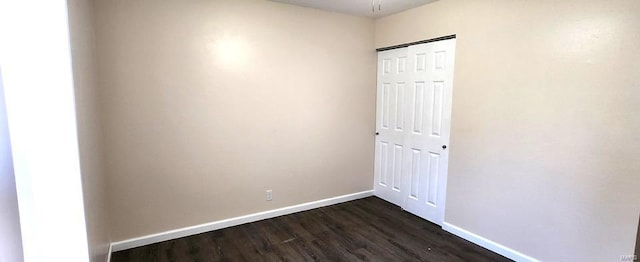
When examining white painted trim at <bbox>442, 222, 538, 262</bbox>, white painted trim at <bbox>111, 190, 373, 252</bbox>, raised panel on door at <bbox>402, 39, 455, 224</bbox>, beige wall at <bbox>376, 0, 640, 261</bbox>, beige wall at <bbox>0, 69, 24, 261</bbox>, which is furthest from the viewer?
raised panel on door at <bbox>402, 39, 455, 224</bbox>

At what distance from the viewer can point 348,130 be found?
3949 mm

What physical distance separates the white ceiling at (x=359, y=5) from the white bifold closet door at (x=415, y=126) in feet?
1.53

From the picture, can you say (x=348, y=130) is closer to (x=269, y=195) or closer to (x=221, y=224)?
(x=269, y=195)

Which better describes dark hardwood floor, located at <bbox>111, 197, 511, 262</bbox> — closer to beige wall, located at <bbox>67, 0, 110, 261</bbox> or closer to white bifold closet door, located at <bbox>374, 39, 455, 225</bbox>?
white bifold closet door, located at <bbox>374, 39, 455, 225</bbox>

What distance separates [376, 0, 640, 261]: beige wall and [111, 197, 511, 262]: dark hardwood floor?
349 mm

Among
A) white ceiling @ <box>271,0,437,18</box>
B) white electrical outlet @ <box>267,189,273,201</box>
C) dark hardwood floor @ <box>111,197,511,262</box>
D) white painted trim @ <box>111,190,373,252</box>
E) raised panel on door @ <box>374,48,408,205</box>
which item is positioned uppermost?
white ceiling @ <box>271,0,437,18</box>

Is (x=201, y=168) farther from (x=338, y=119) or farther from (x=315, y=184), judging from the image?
(x=338, y=119)

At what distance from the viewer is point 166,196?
9.50 feet

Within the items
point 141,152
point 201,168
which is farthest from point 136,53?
point 201,168

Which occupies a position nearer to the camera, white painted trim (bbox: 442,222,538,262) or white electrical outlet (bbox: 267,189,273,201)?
white painted trim (bbox: 442,222,538,262)

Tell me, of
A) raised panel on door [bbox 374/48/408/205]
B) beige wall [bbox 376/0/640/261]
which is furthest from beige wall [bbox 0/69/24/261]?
raised panel on door [bbox 374/48/408/205]

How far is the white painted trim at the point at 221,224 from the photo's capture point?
278cm

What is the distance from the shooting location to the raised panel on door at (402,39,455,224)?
313 centimetres

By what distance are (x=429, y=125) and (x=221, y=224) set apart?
256 cm
